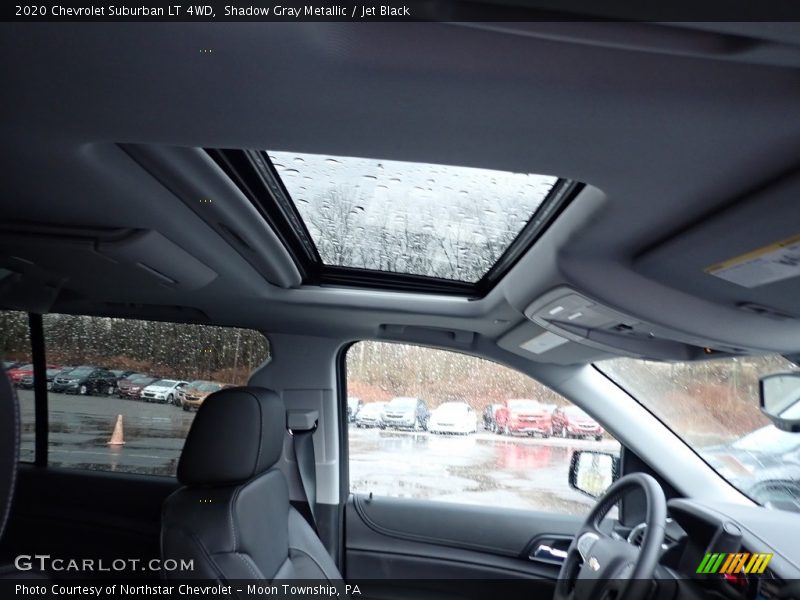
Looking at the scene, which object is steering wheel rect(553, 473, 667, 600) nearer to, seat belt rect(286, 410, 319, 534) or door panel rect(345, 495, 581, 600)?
door panel rect(345, 495, 581, 600)

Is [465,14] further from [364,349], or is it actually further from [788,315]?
[364,349]

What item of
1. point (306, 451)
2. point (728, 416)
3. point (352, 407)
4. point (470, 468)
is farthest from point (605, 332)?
point (306, 451)

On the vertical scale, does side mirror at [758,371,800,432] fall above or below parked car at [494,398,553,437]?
above

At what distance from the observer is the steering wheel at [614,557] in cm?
206

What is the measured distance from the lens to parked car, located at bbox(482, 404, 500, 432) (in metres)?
3.63

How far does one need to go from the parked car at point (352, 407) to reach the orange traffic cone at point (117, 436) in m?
1.46

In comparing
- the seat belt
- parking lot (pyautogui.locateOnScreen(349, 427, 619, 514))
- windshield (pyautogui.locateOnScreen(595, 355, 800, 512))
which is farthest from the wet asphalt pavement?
windshield (pyautogui.locateOnScreen(595, 355, 800, 512))

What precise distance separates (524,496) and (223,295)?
218 cm

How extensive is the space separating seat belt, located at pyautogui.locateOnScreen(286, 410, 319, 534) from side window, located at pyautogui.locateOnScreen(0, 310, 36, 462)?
5.23 feet

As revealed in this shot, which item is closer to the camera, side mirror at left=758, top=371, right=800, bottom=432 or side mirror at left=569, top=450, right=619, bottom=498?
side mirror at left=758, top=371, right=800, bottom=432

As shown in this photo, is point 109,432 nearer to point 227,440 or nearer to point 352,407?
point 352,407

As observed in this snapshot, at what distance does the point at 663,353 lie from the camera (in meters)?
2.78

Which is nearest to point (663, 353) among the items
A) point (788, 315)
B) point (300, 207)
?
point (788, 315)

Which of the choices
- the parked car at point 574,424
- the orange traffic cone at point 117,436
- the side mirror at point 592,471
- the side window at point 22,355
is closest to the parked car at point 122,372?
the orange traffic cone at point 117,436
